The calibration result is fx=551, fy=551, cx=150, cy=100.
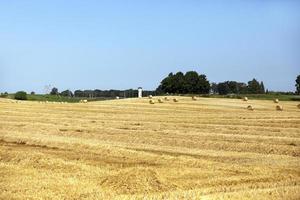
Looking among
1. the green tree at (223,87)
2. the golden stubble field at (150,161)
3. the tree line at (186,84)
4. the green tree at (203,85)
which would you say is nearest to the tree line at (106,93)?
the tree line at (186,84)

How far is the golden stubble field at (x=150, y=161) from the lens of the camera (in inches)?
444

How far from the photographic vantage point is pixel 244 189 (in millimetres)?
11500

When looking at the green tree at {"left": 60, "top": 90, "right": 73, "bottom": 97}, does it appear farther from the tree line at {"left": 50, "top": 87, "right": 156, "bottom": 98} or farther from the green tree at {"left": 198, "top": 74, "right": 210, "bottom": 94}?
the green tree at {"left": 198, "top": 74, "right": 210, "bottom": 94}

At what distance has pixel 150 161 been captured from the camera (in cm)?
1560

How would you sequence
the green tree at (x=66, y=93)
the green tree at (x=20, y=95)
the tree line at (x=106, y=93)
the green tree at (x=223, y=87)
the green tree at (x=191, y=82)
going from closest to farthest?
the green tree at (x=20, y=95) < the tree line at (x=106, y=93) < the green tree at (x=66, y=93) < the green tree at (x=191, y=82) < the green tree at (x=223, y=87)

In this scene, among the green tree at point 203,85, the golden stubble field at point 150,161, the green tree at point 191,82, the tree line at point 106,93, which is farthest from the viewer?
the green tree at point 203,85

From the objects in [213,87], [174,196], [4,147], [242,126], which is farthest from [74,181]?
[213,87]

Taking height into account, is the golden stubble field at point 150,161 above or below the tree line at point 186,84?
below

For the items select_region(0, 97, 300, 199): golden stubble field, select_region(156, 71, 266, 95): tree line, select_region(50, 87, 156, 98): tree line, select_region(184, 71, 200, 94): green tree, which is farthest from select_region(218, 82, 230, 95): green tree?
select_region(0, 97, 300, 199): golden stubble field

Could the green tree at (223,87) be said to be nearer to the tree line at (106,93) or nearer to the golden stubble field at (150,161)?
the tree line at (106,93)

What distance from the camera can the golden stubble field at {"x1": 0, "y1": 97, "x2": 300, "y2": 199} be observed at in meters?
11.3

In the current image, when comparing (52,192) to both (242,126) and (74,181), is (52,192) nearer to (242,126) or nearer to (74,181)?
→ (74,181)

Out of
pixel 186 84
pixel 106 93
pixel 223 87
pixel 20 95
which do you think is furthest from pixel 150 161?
pixel 223 87

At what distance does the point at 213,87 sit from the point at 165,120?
92.7 meters
